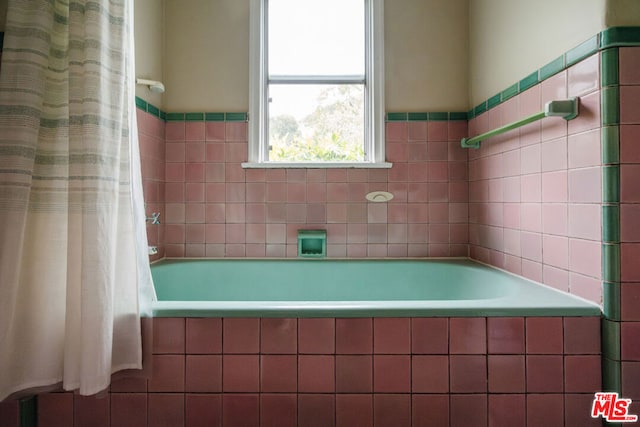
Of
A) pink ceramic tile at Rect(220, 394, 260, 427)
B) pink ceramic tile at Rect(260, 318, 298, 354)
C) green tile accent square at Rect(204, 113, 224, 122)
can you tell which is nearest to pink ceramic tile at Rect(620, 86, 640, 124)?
pink ceramic tile at Rect(260, 318, 298, 354)

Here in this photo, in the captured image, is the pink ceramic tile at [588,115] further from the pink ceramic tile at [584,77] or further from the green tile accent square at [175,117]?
the green tile accent square at [175,117]

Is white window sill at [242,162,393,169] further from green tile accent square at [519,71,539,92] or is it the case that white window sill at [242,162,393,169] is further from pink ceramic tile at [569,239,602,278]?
pink ceramic tile at [569,239,602,278]

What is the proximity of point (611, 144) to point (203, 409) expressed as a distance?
4.89 feet

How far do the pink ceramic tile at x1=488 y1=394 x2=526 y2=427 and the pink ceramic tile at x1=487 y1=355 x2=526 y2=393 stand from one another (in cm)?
2

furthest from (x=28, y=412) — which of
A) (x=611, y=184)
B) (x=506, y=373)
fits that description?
(x=611, y=184)

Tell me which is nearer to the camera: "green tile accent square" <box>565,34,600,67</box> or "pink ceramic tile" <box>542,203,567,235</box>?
"green tile accent square" <box>565,34,600,67</box>

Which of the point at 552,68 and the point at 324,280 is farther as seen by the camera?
the point at 324,280

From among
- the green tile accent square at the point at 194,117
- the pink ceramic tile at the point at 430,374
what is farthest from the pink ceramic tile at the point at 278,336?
the green tile accent square at the point at 194,117

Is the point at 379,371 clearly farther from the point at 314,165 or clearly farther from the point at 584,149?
the point at 314,165

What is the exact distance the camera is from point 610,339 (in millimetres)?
1005

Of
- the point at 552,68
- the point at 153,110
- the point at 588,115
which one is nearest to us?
the point at 588,115

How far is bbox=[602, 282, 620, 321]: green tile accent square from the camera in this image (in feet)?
3.29

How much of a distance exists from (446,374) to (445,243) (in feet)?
3.46

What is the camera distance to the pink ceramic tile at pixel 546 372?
39.8 inches
